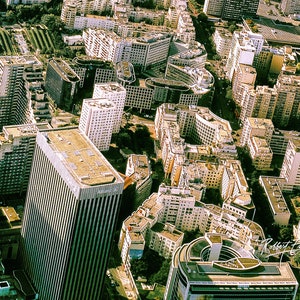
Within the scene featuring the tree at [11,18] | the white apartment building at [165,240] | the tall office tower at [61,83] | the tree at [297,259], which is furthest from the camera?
the tree at [11,18]

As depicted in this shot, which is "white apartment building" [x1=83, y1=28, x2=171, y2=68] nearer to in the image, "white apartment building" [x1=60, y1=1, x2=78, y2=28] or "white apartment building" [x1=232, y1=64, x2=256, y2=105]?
"white apartment building" [x1=60, y1=1, x2=78, y2=28]

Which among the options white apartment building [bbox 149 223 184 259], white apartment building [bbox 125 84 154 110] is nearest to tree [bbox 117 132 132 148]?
white apartment building [bbox 125 84 154 110]

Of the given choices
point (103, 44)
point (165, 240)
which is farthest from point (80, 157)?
point (103, 44)

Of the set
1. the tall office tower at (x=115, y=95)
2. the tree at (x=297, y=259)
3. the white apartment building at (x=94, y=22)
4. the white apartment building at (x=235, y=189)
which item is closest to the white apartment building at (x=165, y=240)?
the white apartment building at (x=235, y=189)

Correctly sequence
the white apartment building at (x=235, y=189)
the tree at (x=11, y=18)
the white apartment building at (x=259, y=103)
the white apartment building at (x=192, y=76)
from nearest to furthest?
the white apartment building at (x=235, y=189) < the white apartment building at (x=259, y=103) < the white apartment building at (x=192, y=76) < the tree at (x=11, y=18)

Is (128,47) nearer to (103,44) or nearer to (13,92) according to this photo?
(103,44)

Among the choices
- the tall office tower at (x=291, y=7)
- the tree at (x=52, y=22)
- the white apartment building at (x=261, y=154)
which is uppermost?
the tall office tower at (x=291, y=7)

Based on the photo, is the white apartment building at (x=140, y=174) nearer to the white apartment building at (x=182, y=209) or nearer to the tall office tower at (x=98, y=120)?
the white apartment building at (x=182, y=209)
